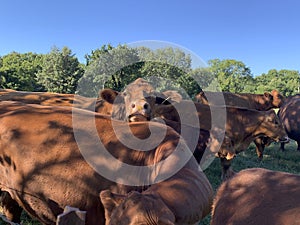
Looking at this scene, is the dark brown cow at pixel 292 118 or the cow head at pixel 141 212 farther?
the dark brown cow at pixel 292 118

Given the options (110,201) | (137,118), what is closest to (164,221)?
(110,201)

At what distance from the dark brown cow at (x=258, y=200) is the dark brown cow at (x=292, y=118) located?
471 inches

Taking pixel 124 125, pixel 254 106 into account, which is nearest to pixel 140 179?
pixel 124 125

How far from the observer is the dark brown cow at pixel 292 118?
45.0 feet

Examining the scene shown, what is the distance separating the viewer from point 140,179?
9.57 ft

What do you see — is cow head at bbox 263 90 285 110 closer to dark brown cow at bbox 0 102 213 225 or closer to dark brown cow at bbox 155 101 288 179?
dark brown cow at bbox 155 101 288 179

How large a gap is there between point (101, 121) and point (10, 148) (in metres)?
1.05

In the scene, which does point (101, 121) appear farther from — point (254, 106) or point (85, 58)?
point (85, 58)

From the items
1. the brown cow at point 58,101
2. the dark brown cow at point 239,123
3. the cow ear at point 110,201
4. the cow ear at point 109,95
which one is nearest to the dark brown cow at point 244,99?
the dark brown cow at point 239,123

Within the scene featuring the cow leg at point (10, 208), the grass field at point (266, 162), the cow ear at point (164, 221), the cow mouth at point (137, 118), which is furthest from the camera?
the grass field at point (266, 162)

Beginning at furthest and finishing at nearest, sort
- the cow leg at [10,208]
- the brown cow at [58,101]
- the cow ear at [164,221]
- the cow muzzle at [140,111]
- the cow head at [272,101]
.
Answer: the cow head at [272,101]
the brown cow at [58,101]
the cow muzzle at [140,111]
the cow leg at [10,208]
the cow ear at [164,221]

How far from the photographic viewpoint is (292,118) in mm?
14078

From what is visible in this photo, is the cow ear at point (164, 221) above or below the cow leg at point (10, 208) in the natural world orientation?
above

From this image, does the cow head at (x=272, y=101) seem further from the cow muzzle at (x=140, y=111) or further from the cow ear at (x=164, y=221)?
the cow ear at (x=164, y=221)
